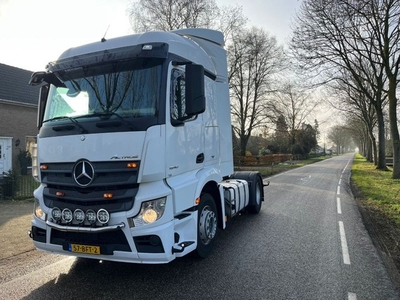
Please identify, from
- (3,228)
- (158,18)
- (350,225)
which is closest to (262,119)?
(158,18)

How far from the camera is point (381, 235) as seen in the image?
648 centimetres

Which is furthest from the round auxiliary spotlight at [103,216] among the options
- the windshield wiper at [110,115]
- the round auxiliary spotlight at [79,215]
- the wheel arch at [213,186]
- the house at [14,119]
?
the house at [14,119]

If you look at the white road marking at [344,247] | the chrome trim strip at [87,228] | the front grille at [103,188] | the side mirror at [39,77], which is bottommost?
the white road marking at [344,247]

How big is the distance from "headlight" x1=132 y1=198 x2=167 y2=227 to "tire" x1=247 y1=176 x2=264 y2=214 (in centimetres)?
468

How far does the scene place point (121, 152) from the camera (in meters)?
3.76

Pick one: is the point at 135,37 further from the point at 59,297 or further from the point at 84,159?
the point at 59,297

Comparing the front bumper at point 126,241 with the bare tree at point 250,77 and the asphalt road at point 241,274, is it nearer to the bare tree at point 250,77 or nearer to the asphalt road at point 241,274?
the asphalt road at point 241,274

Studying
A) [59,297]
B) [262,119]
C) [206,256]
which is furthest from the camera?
[262,119]

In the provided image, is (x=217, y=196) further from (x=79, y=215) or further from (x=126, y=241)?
(x=79, y=215)

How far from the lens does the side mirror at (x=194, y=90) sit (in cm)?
403

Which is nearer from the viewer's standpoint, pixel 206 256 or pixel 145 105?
pixel 145 105

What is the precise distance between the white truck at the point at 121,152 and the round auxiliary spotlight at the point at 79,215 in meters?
0.01

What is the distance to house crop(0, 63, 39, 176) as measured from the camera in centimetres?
1888

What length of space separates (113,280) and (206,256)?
147cm
